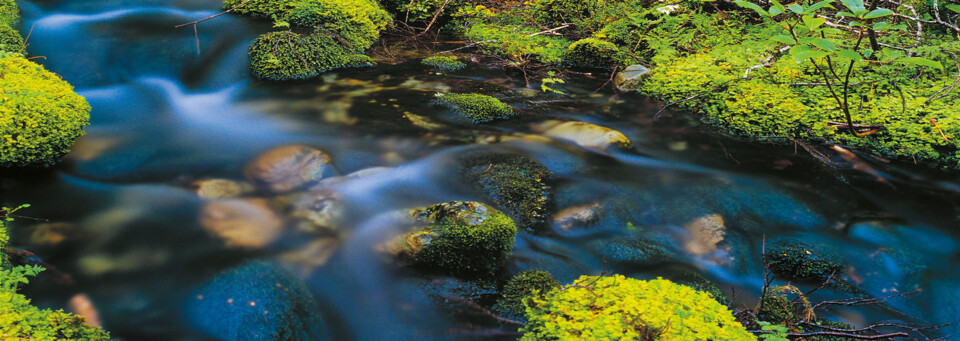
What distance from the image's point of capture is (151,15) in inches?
255

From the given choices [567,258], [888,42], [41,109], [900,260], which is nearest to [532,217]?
[567,258]

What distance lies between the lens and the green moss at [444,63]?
22.4 ft

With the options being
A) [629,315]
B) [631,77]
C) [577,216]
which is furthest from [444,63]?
[629,315]

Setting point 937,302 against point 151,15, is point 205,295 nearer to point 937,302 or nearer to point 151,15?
point 937,302

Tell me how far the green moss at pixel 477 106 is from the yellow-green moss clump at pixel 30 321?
361 cm

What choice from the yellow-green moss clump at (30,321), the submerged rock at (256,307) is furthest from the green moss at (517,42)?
the yellow-green moss clump at (30,321)

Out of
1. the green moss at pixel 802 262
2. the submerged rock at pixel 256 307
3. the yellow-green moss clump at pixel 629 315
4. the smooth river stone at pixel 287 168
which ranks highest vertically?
the yellow-green moss clump at pixel 629 315

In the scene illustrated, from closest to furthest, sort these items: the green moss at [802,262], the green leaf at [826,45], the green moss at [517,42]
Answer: the green leaf at [826,45] < the green moss at [802,262] < the green moss at [517,42]

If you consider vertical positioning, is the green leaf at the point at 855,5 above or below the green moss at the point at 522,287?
above

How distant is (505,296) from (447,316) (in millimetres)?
358

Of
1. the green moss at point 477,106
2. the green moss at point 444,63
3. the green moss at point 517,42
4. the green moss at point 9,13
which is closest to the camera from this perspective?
the green moss at point 477,106

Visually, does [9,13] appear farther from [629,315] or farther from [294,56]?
[629,315]

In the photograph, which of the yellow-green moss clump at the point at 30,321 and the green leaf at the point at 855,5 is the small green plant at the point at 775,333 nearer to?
the green leaf at the point at 855,5

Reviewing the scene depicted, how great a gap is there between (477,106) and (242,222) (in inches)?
107
